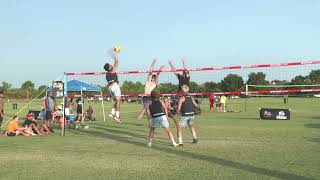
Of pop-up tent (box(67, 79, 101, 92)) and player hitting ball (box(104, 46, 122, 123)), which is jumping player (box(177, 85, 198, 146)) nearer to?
player hitting ball (box(104, 46, 122, 123))

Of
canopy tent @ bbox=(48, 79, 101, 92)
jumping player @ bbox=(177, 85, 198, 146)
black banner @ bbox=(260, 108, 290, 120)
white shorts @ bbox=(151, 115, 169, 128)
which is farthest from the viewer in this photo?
canopy tent @ bbox=(48, 79, 101, 92)

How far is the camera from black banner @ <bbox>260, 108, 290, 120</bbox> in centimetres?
2372

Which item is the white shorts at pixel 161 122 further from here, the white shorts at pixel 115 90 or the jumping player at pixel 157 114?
the white shorts at pixel 115 90

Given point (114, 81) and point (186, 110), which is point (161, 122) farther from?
point (114, 81)

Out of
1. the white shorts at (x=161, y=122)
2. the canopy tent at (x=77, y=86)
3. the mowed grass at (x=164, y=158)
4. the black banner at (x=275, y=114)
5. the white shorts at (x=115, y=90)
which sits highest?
the canopy tent at (x=77, y=86)

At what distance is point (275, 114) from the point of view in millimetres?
24172

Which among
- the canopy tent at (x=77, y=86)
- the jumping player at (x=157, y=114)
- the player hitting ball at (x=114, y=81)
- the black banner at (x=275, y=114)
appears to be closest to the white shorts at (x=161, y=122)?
the jumping player at (x=157, y=114)

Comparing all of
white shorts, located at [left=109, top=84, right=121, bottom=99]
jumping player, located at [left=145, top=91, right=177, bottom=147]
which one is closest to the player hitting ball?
white shorts, located at [left=109, top=84, right=121, bottom=99]

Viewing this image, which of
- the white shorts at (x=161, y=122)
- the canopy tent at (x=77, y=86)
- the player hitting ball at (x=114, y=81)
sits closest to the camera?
the white shorts at (x=161, y=122)

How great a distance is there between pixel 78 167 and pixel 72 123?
37.1 feet

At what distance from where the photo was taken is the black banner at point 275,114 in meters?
23.7

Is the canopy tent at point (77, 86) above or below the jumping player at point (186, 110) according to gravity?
above

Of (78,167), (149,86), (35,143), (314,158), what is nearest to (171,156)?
(78,167)

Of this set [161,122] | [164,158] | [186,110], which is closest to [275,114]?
[186,110]
